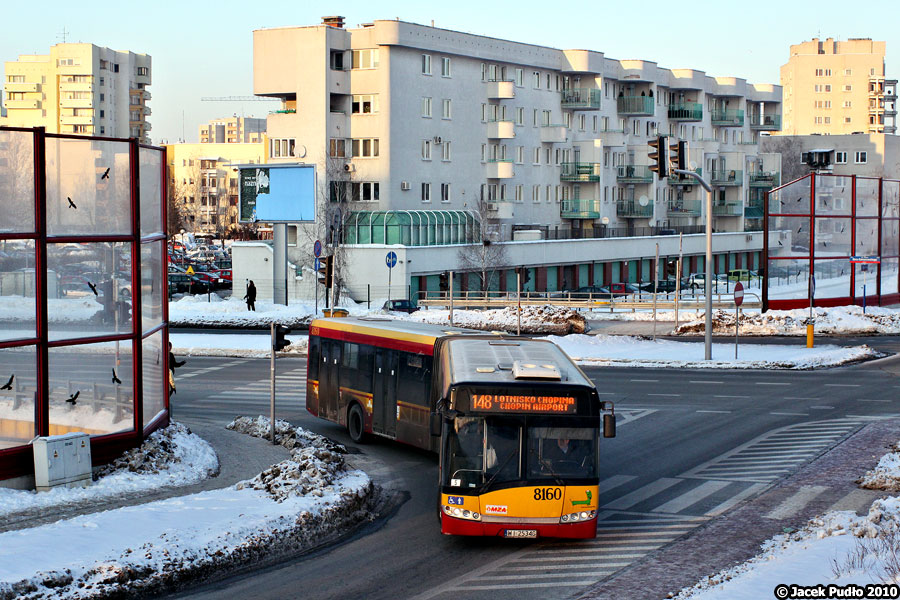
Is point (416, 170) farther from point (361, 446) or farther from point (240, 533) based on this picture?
point (240, 533)

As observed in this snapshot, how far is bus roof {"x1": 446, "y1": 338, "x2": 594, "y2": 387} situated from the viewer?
651 inches

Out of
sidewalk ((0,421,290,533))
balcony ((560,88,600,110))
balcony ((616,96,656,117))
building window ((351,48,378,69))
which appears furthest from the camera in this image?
balcony ((616,96,656,117))

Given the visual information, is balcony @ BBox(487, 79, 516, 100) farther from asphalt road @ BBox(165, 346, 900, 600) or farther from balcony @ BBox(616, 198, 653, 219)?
asphalt road @ BBox(165, 346, 900, 600)

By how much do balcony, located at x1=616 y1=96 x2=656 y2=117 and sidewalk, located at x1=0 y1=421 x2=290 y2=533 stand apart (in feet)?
244

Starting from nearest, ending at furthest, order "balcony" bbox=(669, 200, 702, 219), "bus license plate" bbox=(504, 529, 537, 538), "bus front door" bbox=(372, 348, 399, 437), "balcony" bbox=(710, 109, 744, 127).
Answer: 1. "bus license plate" bbox=(504, 529, 537, 538)
2. "bus front door" bbox=(372, 348, 399, 437)
3. "balcony" bbox=(669, 200, 702, 219)
4. "balcony" bbox=(710, 109, 744, 127)

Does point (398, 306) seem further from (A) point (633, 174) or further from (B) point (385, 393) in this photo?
(A) point (633, 174)

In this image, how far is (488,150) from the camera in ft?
266

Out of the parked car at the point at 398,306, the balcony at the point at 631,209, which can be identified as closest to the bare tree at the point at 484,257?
the parked car at the point at 398,306

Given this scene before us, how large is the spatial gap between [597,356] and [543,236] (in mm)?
45358

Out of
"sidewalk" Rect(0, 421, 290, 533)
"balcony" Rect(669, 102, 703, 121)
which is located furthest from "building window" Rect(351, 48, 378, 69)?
"sidewalk" Rect(0, 421, 290, 533)

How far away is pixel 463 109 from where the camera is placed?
3078 inches

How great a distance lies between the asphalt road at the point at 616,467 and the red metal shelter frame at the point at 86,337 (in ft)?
15.4

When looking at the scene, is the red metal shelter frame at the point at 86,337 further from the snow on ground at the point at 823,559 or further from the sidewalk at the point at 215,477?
the snow on ground at the point at 823,559

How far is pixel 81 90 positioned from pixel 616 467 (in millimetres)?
174156
